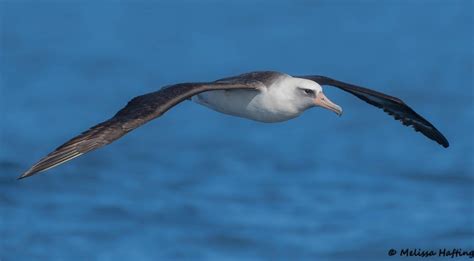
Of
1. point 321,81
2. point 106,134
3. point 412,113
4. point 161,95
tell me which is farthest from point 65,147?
point 412,113

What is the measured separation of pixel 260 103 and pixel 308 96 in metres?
0.55

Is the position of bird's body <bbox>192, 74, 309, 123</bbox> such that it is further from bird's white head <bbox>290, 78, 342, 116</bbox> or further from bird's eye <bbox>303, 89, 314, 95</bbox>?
bird's eye <bbox>303, 89, 314, 95</bbox>

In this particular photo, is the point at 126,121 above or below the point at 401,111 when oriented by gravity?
below

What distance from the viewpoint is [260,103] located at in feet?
42.6

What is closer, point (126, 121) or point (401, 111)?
point (126, 121)

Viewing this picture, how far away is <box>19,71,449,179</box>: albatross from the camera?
37.8 feet

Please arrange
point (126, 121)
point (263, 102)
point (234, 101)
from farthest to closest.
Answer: point (234, 101), point (263, 102), point (126, 121)

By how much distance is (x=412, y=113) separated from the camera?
14609 millimetres

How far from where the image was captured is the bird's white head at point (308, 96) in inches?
511

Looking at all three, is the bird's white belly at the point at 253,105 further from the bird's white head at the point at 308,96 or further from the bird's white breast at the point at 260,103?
the bird's white head at the point at 308,96

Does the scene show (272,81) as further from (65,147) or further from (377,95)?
(65,147)

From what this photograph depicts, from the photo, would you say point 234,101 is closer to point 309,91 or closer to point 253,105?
point 253,105

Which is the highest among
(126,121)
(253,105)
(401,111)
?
(401,111)

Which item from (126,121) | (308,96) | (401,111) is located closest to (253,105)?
(308,96)
